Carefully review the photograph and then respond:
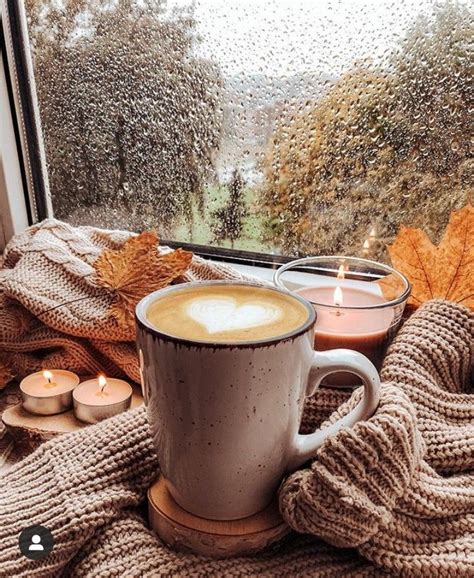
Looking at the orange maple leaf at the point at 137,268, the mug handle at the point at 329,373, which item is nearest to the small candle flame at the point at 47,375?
the orange maple leaf at the point at 137,268

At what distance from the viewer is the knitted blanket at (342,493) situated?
0.39 meters

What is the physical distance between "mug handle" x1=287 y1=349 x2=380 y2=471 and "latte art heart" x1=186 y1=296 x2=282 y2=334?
0.05 m

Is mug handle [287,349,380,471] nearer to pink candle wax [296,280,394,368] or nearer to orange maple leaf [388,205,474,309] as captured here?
pink candle wax [296,280,394,368]

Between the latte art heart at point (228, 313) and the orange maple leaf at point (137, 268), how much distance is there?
251 mm

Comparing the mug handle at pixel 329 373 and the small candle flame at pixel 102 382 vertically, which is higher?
the mug handle at pixel 329 373

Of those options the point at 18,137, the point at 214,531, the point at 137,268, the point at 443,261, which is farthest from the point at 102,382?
the point at 18,137

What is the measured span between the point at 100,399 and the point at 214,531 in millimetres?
259

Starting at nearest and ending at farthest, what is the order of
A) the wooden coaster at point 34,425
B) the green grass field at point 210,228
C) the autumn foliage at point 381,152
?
1. the wooden coaster at point 34,425
2. the autumn foliage at point 381,152
3. the green grass field at point 210,228

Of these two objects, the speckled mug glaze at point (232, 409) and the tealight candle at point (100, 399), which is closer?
the speckled mug glaze at point (232, 409)

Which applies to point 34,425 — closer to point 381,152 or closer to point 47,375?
point 47,375

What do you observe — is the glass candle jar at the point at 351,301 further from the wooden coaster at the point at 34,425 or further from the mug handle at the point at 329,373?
the wooden coaster at the point at 34,425

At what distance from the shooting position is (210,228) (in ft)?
3.02

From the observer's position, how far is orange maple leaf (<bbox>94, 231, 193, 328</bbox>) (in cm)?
67

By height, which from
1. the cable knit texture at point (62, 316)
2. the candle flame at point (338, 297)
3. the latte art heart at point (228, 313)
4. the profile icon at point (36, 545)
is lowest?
the profile icon at point (36, 545)
